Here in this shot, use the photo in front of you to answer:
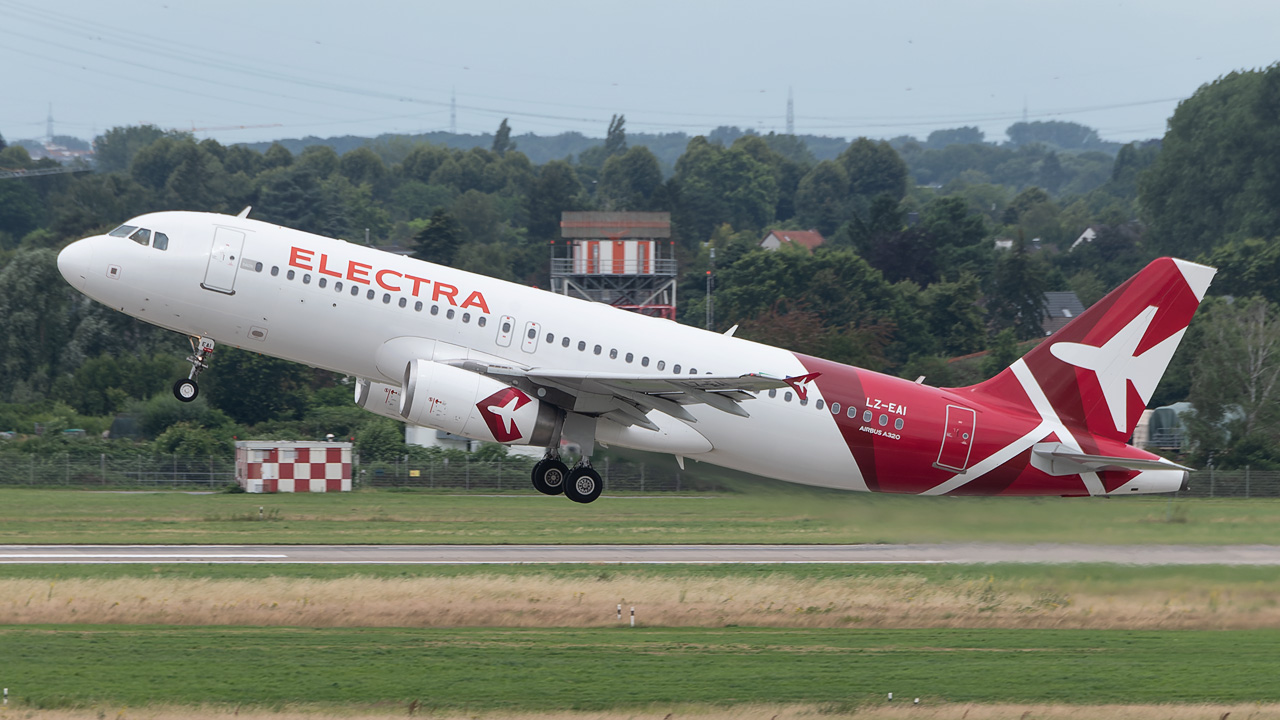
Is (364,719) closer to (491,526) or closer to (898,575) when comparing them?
(898,575)

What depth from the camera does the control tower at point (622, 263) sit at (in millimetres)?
97750

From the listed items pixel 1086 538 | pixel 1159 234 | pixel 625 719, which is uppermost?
pixel 1159 234

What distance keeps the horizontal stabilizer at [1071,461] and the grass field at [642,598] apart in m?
2.77

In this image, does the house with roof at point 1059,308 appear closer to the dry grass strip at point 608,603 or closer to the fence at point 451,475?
the fence at point 451,475

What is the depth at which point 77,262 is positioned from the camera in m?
32.5

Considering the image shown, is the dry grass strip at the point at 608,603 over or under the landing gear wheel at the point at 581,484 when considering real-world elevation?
under

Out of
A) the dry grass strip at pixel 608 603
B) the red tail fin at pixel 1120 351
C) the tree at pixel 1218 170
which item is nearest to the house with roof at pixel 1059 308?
the tree at pixel 1218 170

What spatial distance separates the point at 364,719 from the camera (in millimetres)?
26359

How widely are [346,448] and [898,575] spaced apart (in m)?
31.8

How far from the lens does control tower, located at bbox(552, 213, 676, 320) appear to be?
321 ft

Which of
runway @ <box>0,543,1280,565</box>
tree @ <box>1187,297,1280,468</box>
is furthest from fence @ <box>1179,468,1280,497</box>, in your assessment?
runway @ <box>0,543,1280,565</box>

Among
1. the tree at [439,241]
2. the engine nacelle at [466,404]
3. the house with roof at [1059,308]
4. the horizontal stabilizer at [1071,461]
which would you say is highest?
the tree at [439,241]

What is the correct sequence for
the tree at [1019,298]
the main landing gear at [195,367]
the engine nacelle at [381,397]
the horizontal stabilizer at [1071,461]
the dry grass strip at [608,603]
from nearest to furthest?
1. the main landing gear at [195,367]
2. the engine nacelle at [381,397]
3. the horizontal stabilizer at [1071,461]
4. the dry grass strip at [608,603]
5. the tree at [1019,298]

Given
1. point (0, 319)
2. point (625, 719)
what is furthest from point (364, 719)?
point (0, 319)
